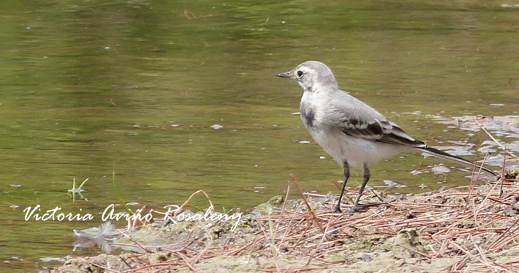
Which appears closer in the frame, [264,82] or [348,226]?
[348,226]

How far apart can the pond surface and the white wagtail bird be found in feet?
2.76

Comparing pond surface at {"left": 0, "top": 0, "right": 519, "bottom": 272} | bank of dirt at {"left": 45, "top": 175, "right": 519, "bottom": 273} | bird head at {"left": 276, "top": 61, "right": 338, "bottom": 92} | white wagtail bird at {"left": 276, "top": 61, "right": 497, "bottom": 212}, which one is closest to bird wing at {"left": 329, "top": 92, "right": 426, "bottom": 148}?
white wagtail bird at {"left": 276, "top": 61, "right": 497, "bottom": 212}

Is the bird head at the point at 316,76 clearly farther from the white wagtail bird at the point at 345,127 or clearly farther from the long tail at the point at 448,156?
the long tail at the point at 448,156

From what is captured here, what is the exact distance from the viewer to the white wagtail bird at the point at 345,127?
17.9 feet

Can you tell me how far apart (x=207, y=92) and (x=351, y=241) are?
18.6 feet

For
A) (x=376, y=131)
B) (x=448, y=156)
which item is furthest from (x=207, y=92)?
(x=448, y=156)

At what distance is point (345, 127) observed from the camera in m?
5.46

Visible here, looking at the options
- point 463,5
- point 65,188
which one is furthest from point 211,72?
point 463,5

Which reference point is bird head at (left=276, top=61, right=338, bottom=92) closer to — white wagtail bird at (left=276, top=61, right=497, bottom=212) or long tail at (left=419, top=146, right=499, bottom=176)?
white wagtail bird at (left=276, top=61, right=497, bottom=212)

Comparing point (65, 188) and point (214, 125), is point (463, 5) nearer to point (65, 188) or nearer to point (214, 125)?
point (214, 125)

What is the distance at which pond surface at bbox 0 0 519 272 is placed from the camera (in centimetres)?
648

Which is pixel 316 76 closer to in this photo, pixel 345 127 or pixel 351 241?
pixel 345 127

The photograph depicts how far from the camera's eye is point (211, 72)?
36.2ft

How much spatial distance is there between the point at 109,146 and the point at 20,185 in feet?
4.29
